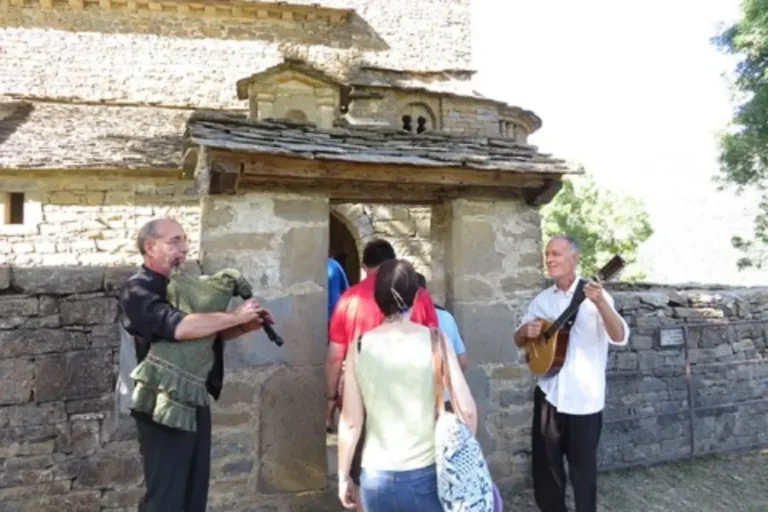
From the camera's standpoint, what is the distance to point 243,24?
13.3 meters

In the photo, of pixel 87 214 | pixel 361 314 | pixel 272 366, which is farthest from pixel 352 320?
pixel 87 214

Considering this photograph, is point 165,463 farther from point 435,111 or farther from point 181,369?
point 435,111

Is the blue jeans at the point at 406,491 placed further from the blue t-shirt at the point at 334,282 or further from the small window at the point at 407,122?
the small window at the point at 407,122

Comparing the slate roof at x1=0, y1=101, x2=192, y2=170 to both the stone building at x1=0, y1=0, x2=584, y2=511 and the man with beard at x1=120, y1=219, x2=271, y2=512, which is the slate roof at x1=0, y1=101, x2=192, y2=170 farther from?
the man with beard at x1=120, y1=219, x2=271, y2=512

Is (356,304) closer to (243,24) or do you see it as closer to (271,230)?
(271,230)

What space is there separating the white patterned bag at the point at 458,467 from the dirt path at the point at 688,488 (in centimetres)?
173

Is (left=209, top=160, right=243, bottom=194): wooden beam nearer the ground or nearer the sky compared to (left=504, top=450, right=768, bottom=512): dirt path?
nearer the sky

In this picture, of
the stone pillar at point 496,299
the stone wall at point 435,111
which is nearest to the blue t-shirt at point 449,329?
the stone pillar at point 496,299

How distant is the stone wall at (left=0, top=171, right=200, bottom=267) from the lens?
359 inches

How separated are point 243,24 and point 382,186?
11593 millimetres

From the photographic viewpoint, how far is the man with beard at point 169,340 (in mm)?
2062

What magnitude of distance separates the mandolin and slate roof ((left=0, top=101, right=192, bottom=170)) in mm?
7634

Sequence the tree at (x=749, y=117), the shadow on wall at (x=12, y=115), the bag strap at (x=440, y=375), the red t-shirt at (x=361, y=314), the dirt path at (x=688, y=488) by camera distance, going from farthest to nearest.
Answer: the shadow on wall at (x=12, y=115) < the tree at (x=749, y=117) < the dirt path at (x=688, y=488) < the red t-shirt at (x=361, y=314) < the bag strap at (x=440, y=375)

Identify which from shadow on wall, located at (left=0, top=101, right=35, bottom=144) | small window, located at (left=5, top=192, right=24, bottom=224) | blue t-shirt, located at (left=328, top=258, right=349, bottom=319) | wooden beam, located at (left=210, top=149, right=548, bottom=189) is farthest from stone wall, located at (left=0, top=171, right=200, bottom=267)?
wooden beam, located at (left=210, top=149, right=548, bottom=189)
